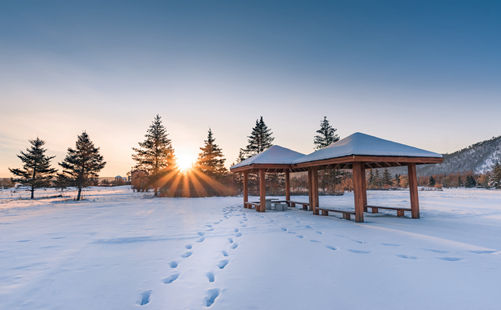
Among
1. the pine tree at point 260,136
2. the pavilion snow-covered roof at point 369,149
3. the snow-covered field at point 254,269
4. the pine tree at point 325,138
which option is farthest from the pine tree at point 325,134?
the snow-covered field at point 254,269

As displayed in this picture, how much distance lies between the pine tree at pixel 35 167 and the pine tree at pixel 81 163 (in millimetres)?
7337

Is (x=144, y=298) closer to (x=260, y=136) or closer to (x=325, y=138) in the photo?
(x=260, y=136)

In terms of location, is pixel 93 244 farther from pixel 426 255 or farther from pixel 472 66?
pixel 472 66

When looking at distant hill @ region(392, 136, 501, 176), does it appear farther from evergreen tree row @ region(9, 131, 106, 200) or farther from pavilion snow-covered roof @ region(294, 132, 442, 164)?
evergreen tree row @ region(9, 131, 106, 200)

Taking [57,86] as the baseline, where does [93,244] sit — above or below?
below

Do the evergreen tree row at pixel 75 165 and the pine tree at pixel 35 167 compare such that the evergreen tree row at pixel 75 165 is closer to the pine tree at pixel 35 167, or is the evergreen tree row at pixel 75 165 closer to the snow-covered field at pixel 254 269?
the pine tree at pixel 35 167

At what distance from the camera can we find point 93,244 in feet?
18.7

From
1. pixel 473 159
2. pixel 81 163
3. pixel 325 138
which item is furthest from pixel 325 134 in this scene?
pixel 473 159

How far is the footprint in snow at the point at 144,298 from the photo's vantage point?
2.89 meters

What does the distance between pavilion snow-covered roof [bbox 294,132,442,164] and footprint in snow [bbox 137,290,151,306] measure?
22.9 feet

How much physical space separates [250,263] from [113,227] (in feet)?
19.7

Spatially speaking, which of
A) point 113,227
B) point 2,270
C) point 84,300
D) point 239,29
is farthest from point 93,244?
point 239,29

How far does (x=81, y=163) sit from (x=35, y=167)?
985 cm

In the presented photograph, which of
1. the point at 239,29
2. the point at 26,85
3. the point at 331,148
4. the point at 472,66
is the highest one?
the point at 239,29
